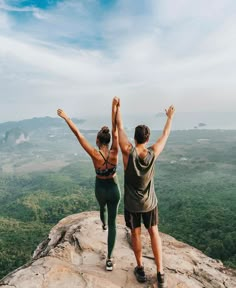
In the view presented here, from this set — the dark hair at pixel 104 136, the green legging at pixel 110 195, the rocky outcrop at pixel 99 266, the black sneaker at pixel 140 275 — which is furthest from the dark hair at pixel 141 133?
the rocky outcrop at pixel 99 266

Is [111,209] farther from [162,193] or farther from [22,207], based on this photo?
[162,193]

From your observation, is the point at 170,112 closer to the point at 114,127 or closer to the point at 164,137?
the point at 164,137

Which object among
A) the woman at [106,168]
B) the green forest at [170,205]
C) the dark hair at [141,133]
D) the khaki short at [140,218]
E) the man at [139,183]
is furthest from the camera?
the green forest at [170,205]

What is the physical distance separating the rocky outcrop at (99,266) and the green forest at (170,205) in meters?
24.2

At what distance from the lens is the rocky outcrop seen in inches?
193

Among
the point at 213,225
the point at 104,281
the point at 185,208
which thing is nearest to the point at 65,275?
the point at 104,281

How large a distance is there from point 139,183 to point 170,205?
64.6 m

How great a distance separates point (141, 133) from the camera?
4.74 meters

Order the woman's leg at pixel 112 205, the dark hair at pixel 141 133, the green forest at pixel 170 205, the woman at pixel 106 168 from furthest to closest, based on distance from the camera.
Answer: the green forest at pixel 170 205 → the woman's leg at pixel 112 205 → the woman at pixel 106 168 → the dark hair at pixel 141 133

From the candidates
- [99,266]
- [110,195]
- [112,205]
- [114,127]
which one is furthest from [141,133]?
[99,266]

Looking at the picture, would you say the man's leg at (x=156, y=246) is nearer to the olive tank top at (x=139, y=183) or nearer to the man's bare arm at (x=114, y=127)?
the olive tank top at (x=139, y=183)

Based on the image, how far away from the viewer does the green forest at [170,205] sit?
3884 centimetres

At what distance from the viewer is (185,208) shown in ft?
198

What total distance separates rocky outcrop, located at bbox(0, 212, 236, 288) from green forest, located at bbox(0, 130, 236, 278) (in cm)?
2416
